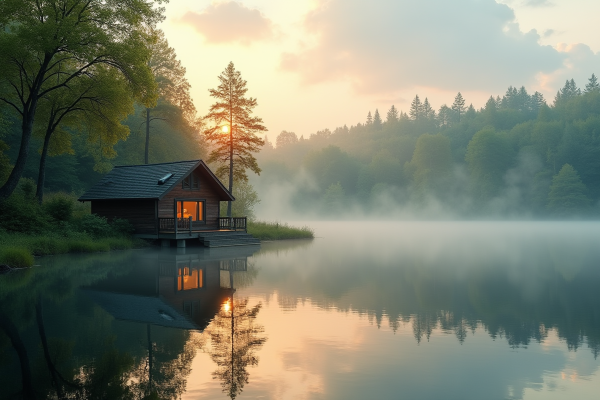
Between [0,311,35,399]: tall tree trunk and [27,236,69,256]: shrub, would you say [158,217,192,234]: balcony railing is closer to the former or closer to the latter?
[27,236,69,256]: shrub

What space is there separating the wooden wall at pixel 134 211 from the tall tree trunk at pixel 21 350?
75.5 ft

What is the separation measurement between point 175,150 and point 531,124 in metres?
85.4

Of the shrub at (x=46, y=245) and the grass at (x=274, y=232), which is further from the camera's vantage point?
the grass at (x=274, y=232)

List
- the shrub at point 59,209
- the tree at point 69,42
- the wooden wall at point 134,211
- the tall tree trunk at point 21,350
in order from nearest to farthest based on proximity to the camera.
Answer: the tall tree trunk at point 21,350 → the tree at point 69,42 → the shrub at point 59,209 → the wooden wall at point 134,211

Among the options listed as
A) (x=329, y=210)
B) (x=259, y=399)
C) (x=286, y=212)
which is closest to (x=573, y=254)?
(x=259, y=399)

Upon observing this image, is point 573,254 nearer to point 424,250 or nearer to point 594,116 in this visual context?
point 424,250

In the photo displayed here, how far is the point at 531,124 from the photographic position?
116875 millimetres

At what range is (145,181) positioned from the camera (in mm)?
37406

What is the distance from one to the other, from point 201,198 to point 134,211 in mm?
4808

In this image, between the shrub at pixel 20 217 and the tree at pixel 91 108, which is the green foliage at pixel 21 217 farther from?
the tree at pixel 91 108

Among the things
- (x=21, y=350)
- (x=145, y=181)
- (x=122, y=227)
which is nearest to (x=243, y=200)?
(x=145, y=181)

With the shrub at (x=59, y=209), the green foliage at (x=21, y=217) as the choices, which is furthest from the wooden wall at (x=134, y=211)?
the green foliage at (x=21, y=217)

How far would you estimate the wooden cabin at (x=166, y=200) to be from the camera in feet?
117

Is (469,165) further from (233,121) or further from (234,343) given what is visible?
(234,343)
